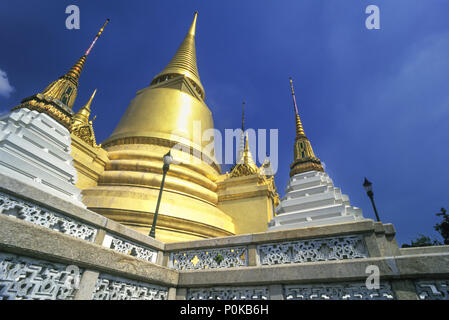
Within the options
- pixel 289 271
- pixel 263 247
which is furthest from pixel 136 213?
pixel 289 271

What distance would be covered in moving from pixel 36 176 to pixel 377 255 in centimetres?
590

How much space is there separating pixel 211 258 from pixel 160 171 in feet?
22.3

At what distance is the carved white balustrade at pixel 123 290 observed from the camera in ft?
10.1

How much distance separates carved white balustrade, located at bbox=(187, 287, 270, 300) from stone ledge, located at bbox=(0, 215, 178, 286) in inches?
26.5

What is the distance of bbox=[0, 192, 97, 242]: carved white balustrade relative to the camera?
2723 millimetres

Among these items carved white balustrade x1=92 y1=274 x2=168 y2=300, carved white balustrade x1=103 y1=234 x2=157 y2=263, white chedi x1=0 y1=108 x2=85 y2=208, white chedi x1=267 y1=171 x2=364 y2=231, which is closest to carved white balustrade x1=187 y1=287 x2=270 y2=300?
carved white balustrade x1=92 y1=274 x2=168 y2=300

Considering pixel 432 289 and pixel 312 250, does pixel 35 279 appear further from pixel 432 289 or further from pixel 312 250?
pixel 432 289

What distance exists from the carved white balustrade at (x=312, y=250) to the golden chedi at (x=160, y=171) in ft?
15.5

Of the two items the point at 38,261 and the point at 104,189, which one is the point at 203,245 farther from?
the point at 104,189

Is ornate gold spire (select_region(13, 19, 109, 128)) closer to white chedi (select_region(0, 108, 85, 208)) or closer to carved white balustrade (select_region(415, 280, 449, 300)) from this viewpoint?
white chedi (select_region(0, 108, 85, 208))

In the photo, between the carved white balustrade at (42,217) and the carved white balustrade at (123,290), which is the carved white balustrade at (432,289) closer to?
the carved white balustrade at (123,290)

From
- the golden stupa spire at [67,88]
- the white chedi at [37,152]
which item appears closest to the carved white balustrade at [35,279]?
the white chedi at [37,152]

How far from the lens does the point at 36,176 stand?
437 centimetres

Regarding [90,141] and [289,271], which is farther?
[90,141]
